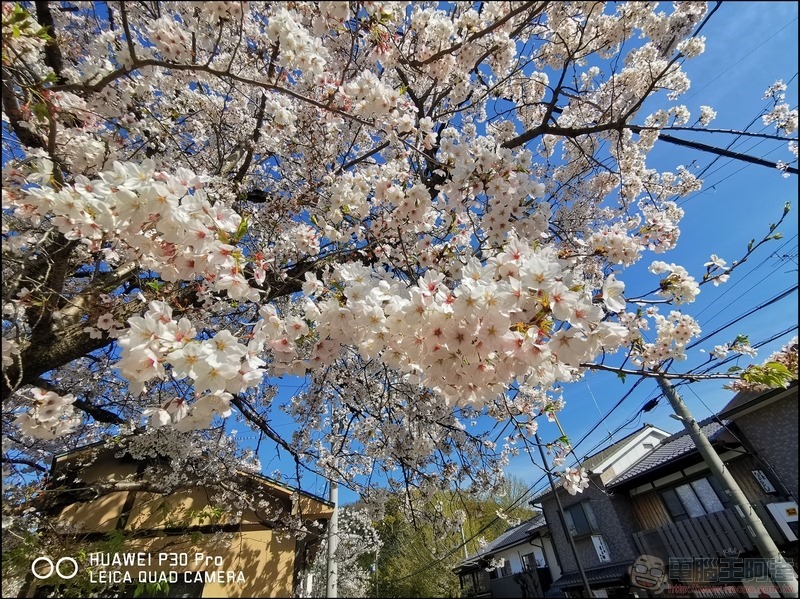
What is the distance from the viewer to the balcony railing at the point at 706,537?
8109mm

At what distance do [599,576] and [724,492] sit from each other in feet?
15.9

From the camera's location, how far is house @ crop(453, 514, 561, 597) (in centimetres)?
1394

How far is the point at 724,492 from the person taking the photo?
9.05 m

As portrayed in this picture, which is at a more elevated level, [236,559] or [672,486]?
[672,486]

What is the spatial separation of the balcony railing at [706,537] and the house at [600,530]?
89 centimetres

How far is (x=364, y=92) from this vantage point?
101 inches

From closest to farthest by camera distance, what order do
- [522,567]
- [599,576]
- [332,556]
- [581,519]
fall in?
[332,556] < [599,576] < [581,519] < [522,567]

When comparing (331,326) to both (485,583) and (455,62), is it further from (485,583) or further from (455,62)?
(485,583)

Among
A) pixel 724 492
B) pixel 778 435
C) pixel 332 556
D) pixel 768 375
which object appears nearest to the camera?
pixel 768 375

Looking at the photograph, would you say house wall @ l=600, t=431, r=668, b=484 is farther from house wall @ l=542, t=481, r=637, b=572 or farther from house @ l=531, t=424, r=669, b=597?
house wall @ l=542, t=481, r=637, b=572

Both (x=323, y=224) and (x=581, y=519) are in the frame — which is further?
(x=581, y=519)

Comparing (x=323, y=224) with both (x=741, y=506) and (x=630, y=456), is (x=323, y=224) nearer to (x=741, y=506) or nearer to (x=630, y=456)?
(x=741, y=506)

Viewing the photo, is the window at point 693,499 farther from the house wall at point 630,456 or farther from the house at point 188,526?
the house at point 188,526

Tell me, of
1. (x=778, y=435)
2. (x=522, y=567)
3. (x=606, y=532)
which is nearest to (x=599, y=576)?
(x=606, y=532)
